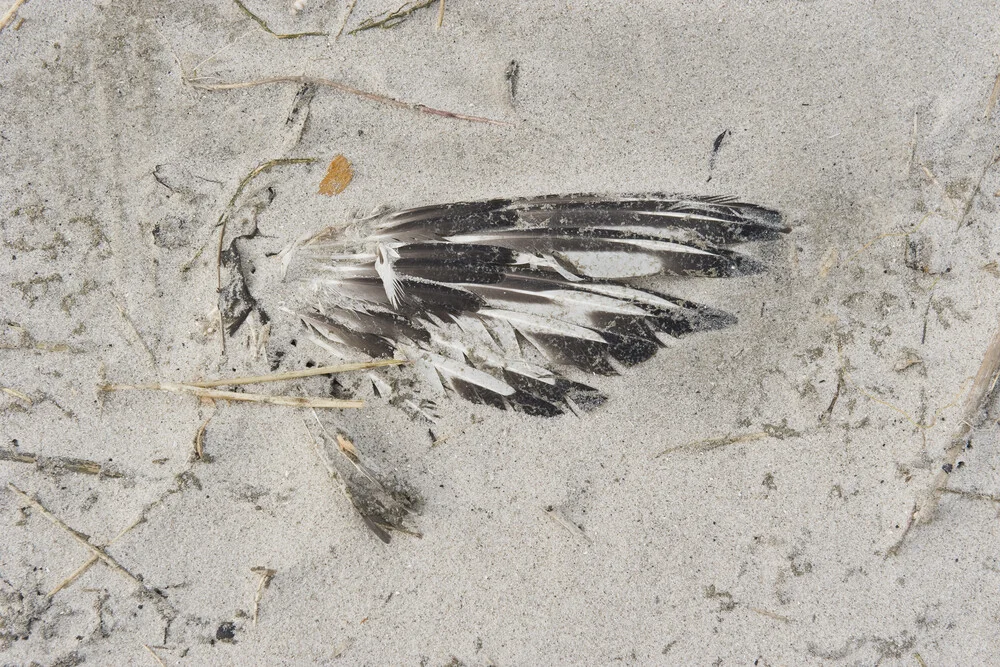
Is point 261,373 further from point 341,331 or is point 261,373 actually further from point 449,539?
point 449,539

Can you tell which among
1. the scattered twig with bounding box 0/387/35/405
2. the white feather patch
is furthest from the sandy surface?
the white feather patch

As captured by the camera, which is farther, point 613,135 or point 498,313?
point 613,135

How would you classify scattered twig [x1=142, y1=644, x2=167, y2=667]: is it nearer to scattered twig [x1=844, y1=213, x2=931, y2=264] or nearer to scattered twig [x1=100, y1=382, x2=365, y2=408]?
scattered twig [x1=100, y1=382, x2=365, y2=408]

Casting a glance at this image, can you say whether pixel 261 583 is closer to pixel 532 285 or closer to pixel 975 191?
pixel 532 285

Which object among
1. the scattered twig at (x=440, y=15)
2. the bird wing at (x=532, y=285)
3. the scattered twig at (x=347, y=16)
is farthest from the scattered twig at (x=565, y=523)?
the scattered twig at (x=347, y=16)

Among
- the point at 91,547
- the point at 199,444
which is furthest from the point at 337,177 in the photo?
the point at 91,547

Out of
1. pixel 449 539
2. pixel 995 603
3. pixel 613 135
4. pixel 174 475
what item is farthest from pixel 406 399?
pixel 995 603
